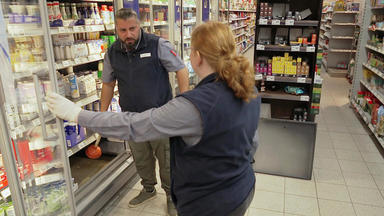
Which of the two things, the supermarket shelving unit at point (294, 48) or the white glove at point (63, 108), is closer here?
the white glove at point (63, 108)

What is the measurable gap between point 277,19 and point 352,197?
212 cm

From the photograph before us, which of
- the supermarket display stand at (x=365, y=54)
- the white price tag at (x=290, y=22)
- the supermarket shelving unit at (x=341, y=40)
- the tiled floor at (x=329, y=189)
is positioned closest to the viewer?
the tiled floor at (x=329, y=189)

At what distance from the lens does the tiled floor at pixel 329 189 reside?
309 centimetres

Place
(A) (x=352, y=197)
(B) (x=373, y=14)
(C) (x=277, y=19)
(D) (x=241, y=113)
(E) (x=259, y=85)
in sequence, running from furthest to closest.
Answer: (B) (x=373, y=14) → (E) (x=259, y=85) → (C) (x=277, y=19) → (A) (x=352, y=197) → (D) (x=241, y=113)

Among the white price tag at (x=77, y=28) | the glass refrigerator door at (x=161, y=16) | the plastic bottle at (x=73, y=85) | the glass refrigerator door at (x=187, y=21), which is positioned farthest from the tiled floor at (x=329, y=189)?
the glass refrigerator door at (x=187, y=21)

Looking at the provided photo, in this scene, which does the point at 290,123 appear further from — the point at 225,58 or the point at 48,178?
the point at 48,178

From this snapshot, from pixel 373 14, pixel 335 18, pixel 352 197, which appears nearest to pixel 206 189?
pixel 352 197

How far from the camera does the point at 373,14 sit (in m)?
5.92

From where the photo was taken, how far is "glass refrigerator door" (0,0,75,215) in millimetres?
1647

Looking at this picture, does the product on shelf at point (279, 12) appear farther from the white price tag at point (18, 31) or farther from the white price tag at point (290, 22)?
the white price tag at point (18, 31)

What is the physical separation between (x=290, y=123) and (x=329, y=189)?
836 mm

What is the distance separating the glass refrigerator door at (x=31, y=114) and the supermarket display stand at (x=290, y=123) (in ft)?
7.89

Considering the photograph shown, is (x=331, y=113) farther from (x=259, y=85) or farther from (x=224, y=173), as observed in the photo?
(x=224, y=173)

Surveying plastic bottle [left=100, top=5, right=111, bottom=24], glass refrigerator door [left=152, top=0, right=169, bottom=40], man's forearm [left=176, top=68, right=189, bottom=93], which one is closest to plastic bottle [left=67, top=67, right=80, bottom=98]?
plastic bottle [left=100, top=5, right=111, bottom=24]
